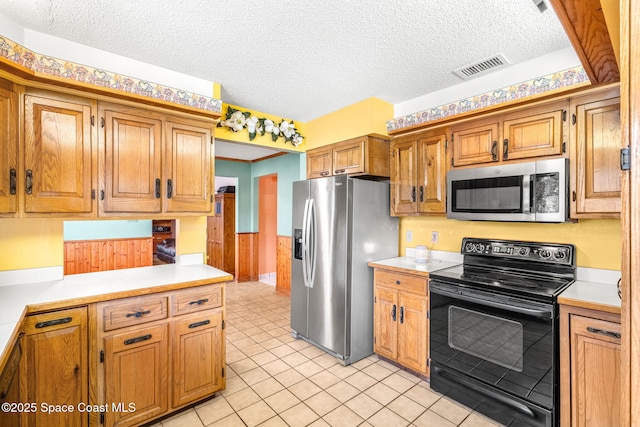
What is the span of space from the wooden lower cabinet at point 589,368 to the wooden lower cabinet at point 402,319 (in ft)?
2.99

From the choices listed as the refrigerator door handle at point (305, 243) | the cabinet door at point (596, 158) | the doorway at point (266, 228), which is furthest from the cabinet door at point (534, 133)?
the doorway at point (266, 228)

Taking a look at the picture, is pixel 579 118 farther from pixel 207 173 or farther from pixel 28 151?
pixel 28 151

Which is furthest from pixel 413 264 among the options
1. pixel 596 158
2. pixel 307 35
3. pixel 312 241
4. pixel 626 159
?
pixel 626 159

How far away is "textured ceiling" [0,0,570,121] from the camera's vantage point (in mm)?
1785

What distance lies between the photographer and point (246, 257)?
5996 millimetres

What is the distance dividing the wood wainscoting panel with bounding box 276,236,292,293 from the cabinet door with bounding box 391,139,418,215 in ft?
7.77

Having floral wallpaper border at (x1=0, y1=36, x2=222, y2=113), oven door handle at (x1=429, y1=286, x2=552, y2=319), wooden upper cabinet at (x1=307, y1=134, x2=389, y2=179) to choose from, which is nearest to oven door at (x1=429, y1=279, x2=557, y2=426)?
oven door handle at (x1=429, y1=286, x2=552, y2=319)

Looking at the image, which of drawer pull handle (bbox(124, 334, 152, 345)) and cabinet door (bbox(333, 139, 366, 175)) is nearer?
drawer pull handle (bbox(124, 334, 152, 345))

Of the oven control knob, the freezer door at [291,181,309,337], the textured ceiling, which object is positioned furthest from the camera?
the freezer door at [291,181,309,337]

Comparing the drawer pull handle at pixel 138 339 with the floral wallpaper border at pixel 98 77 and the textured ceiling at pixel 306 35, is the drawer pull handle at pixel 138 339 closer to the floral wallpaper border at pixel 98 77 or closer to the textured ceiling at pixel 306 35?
the floral wallpaper border at pixel 98 77

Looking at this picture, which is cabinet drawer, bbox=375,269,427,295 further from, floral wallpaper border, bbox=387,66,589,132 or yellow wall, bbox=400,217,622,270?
floral wallpaper border, bbox=387,66,589,132

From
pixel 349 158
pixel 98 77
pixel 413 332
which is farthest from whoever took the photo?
pixel 349 158

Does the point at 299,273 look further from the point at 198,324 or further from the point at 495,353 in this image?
the point at 495,353

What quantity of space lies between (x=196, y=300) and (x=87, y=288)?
2.19 feet
